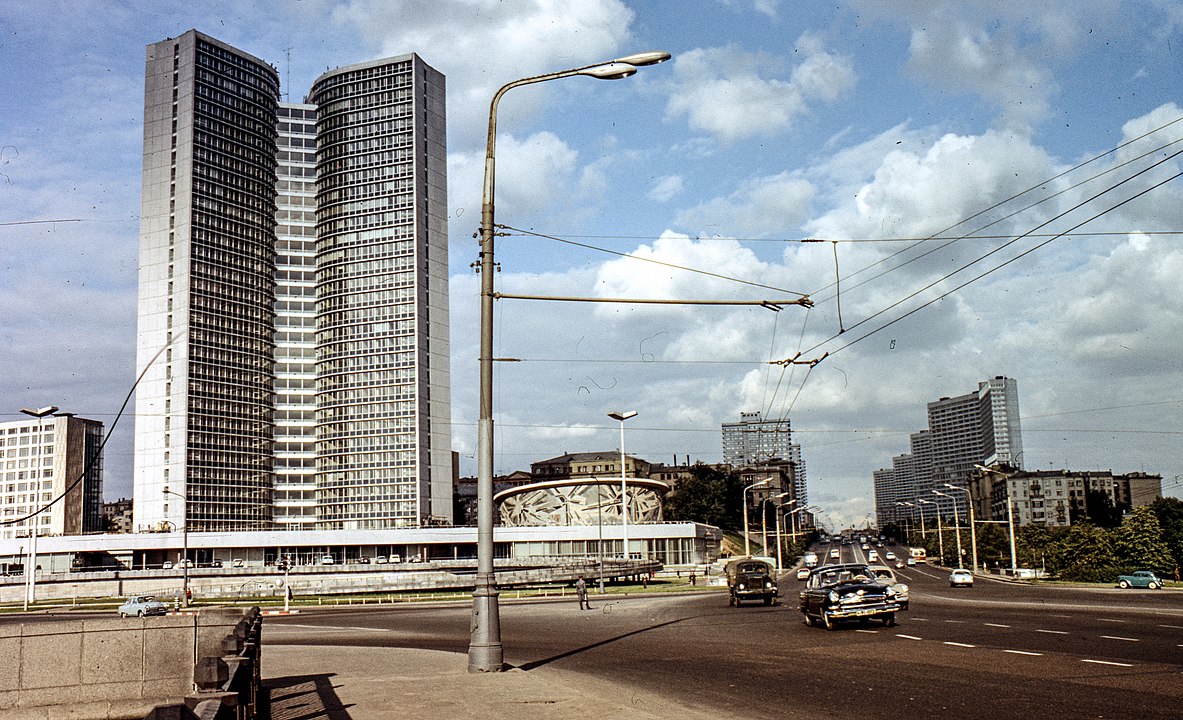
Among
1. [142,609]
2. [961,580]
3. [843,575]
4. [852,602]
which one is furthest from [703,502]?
[852,602]

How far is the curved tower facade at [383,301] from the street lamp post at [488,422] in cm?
14237

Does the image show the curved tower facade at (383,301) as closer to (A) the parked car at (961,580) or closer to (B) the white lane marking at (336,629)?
(A) the parked car at (961,580)

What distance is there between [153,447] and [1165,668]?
154342mm

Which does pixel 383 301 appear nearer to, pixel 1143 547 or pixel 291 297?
pixel 291 297

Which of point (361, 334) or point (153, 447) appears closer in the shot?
point (153, 447)

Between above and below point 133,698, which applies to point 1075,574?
below

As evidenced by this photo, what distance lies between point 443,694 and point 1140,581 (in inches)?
2335

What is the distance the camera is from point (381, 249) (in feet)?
548

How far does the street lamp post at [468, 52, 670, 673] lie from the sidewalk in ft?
1.82

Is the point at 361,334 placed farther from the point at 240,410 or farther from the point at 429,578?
the point at 429,578

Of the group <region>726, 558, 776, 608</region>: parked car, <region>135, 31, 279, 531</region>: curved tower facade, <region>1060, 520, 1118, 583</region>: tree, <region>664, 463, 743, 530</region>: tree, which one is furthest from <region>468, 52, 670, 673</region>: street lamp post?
<region>664, 463, 743, 530</region>: tree

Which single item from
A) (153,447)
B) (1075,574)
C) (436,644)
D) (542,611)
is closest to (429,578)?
(542,611)

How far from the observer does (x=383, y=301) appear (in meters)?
166

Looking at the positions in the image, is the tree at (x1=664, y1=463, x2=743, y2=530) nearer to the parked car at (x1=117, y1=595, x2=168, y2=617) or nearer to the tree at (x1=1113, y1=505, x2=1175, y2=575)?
the tree at (x1=1113, y1=505, x2=1175, y2=575)
